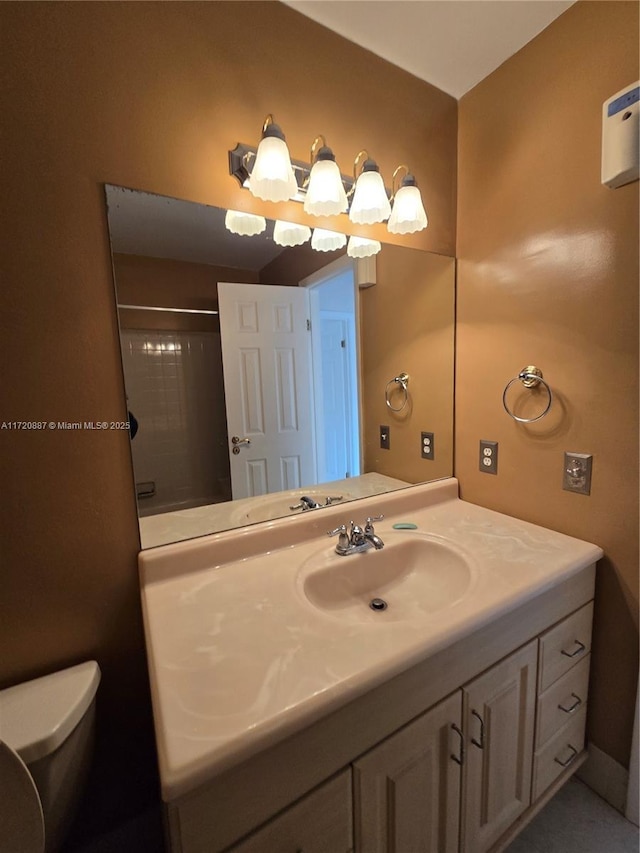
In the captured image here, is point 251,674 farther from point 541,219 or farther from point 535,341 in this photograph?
point 541,219

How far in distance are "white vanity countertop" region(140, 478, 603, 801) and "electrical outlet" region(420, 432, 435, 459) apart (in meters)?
0.32

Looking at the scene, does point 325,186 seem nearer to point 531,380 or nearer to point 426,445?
point 531,380

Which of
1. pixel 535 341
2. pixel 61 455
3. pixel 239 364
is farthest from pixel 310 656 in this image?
pixel 535 341

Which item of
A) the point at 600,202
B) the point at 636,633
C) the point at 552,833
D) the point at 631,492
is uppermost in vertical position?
the point at 600,202

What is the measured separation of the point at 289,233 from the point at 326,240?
14 centimetres

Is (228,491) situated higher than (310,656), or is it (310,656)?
(228,491)

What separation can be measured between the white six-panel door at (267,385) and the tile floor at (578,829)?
1.23 meters

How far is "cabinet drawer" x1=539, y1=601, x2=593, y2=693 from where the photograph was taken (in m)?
0.96

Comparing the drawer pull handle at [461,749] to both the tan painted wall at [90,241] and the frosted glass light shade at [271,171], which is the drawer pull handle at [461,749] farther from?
the frosted glass light shade at [271,171]

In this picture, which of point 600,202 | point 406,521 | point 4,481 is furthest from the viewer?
point 406,521

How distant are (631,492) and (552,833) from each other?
1.04 metres

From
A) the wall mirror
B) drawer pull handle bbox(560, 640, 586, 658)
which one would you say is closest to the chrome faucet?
the wall mirror

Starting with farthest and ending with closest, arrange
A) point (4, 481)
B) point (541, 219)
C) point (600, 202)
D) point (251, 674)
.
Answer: point (541, 219) < point (600, 202) < point (4, 481) < point (251, 674)

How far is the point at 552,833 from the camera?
106 cm
